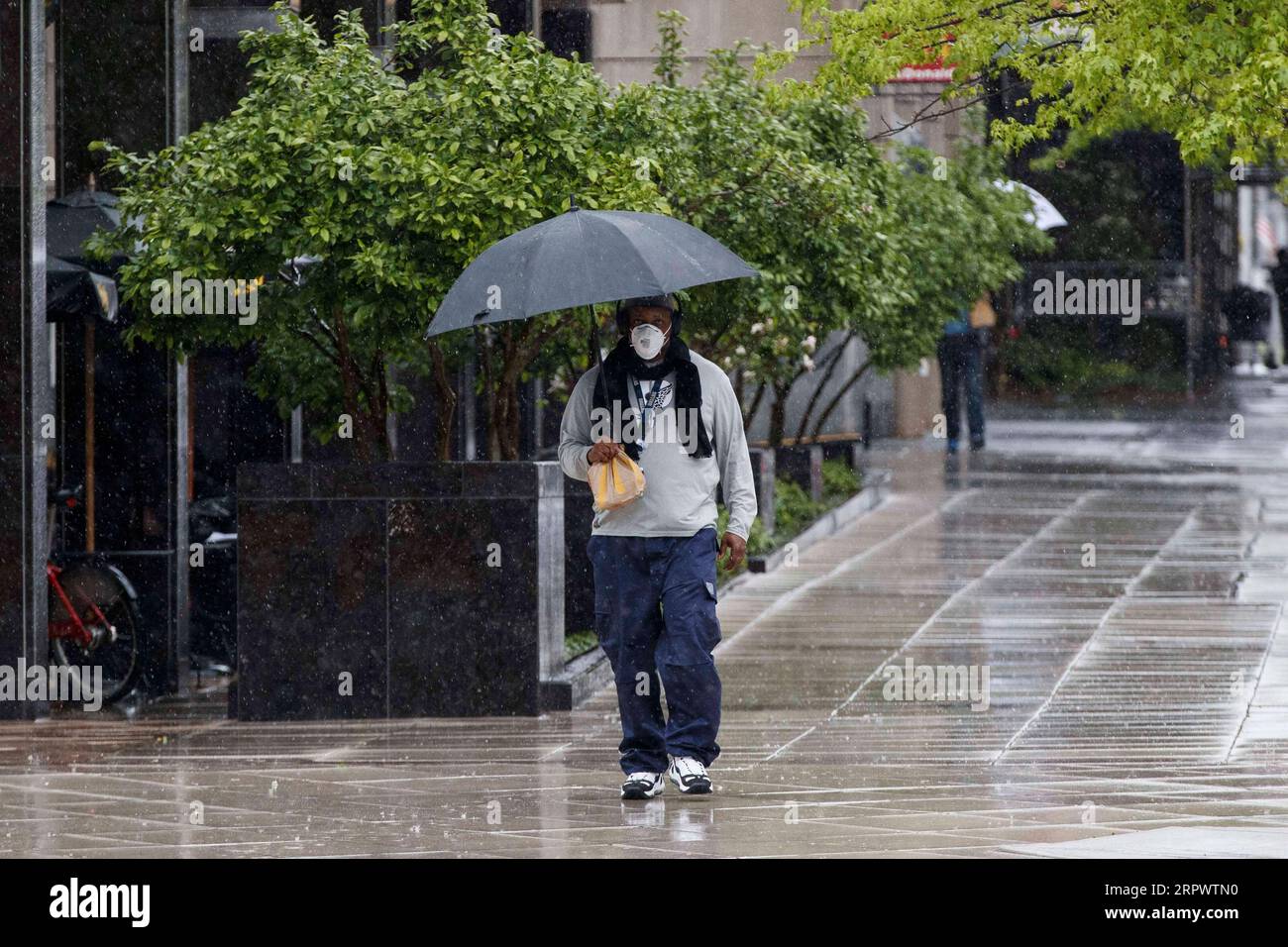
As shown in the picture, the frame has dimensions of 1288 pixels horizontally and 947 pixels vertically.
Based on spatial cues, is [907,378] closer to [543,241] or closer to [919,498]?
[919,498]

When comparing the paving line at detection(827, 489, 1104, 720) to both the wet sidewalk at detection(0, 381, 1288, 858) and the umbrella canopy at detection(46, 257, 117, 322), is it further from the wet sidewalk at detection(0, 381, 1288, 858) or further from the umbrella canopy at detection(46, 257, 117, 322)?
the umbrella canopy at detection(46, 257, 117, 322)

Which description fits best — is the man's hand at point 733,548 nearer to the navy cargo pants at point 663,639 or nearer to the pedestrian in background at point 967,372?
the navy cargo pants at point 663,639

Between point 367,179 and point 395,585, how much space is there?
73.1 inches

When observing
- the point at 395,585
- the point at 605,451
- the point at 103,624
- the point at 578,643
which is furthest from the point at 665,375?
the point at 103,624

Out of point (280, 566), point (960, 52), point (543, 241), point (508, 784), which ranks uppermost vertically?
point (960, 52)

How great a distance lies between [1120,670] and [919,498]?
10647mm

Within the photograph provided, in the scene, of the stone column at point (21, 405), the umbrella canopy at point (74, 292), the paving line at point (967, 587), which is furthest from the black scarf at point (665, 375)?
the umbrella canopy at point (74, 292)

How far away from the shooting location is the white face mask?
27.0ft

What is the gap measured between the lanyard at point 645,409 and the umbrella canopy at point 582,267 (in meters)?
0.39

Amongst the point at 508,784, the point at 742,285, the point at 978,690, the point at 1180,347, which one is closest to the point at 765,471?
the point at 742,285

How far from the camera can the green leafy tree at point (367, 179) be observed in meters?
10.2

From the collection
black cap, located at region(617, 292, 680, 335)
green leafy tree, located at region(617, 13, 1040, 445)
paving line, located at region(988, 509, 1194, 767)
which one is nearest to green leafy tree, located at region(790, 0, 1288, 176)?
green leafy tree, located at region(617, 13, 1040, 445)

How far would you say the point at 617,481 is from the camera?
8.13 m

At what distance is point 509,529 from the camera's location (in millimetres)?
10656
